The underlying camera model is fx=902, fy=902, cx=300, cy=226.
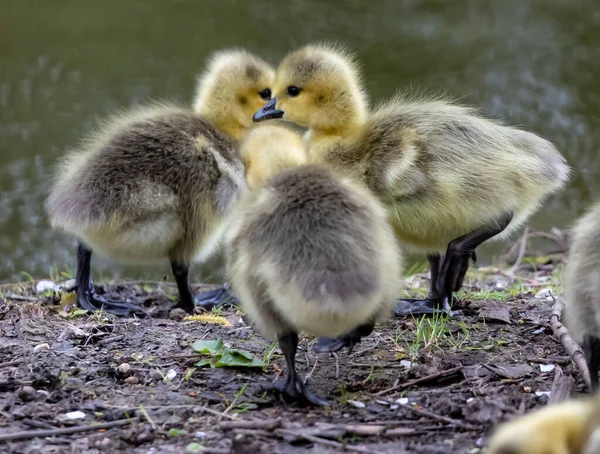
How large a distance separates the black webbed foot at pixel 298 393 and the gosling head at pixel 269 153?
58cm

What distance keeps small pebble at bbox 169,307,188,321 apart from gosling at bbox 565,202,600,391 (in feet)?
5.45

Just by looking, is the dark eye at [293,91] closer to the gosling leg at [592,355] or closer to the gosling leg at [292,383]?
the gosling leg at [292,383]

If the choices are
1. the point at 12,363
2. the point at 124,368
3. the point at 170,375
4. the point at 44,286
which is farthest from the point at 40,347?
the point at 44,286

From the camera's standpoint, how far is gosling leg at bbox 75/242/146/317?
3.66m

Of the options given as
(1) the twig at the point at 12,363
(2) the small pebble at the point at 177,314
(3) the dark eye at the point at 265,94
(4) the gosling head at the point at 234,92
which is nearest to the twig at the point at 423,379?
(1) the twig at the point at 12,363

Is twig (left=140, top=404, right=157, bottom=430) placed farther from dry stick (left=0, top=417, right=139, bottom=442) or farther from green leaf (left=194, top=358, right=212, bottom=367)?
green leaf (left=194, top=358, right=212, bottom=367)

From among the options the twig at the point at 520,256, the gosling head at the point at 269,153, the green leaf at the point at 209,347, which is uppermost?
the gosling head at the point at 269,153

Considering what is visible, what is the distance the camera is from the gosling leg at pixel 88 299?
3664mm

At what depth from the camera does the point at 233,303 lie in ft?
12.7

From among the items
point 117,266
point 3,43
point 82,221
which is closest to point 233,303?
point 82,221

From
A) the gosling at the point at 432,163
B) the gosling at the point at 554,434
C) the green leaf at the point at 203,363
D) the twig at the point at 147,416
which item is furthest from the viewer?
the gosling at the point at 432,163

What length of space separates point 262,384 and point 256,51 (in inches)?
203

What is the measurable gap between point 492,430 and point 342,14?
684cm

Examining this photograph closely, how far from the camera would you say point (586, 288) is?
2318 millimetres
